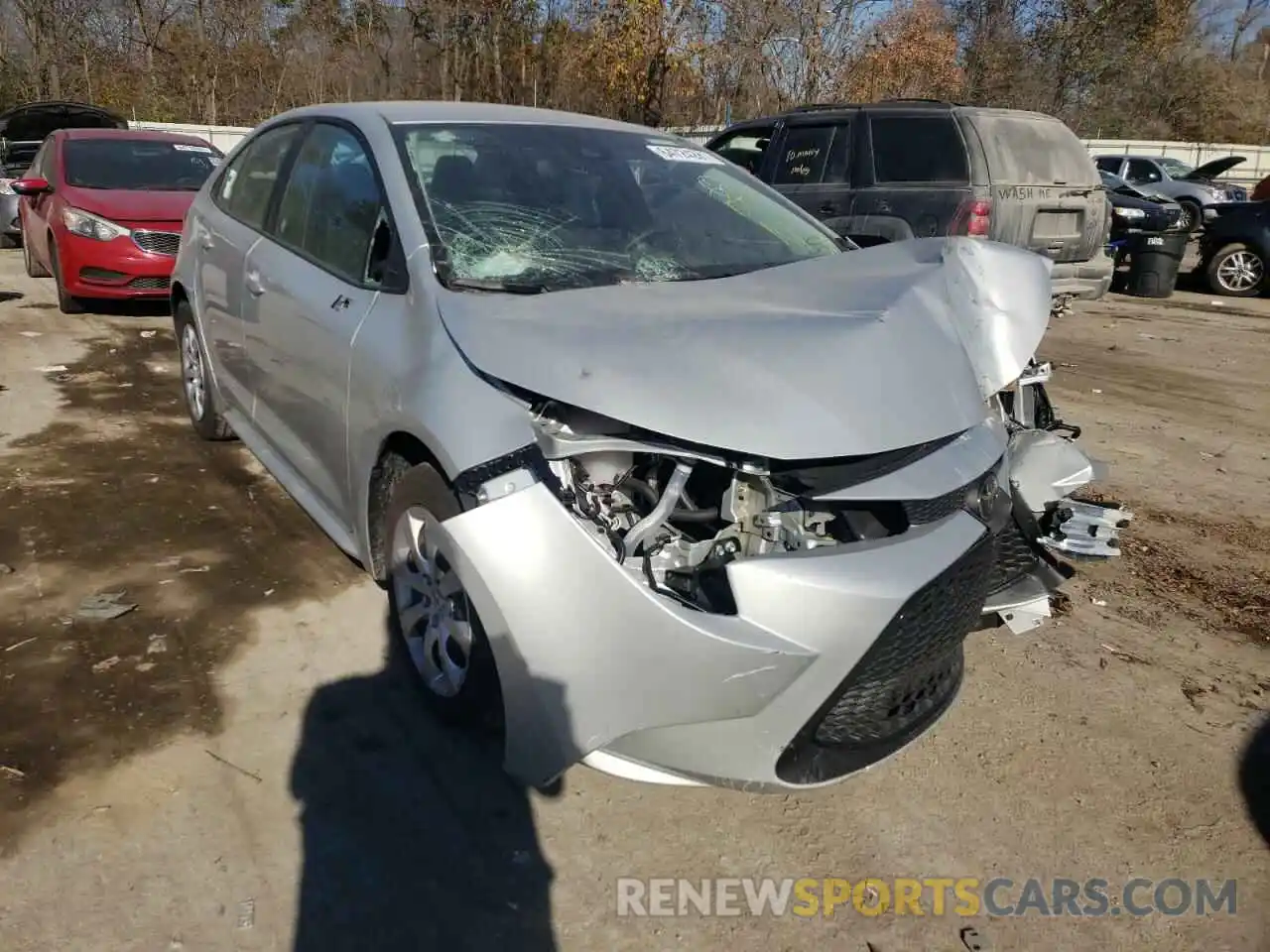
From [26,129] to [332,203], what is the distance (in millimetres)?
15509

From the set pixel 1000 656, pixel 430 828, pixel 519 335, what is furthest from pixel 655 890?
pixel 1000 656

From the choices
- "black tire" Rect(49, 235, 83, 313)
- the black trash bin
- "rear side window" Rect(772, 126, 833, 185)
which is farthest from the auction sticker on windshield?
the black trash bin

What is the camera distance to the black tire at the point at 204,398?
16.2 feet

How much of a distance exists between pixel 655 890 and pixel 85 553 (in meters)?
2.85

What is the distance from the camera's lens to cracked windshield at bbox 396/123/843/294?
121 inches

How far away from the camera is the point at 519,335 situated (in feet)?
8.18

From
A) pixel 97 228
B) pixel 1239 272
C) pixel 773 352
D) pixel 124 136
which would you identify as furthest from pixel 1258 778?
pixel 1239 272

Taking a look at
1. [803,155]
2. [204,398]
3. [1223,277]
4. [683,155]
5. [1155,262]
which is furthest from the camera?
[1223,277]

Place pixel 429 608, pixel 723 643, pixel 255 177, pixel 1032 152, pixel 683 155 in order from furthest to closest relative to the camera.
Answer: pixel 1032 152
pixel 255 177
pixel 683 155
pixel 429 608
pixel 723 643

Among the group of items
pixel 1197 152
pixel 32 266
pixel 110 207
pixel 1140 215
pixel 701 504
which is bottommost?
pixel 32 266

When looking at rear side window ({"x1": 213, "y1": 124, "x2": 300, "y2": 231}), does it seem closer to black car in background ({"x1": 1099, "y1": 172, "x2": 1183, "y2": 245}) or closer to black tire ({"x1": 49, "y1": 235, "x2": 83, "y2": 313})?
black tire ({"x1": 49, "y1": 235, "x2": 83, "y2": 313})

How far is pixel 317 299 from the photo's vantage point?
3.38m

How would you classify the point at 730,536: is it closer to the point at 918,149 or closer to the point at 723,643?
the point at 723,643

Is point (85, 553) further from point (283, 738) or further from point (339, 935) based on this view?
point (339, 935)
